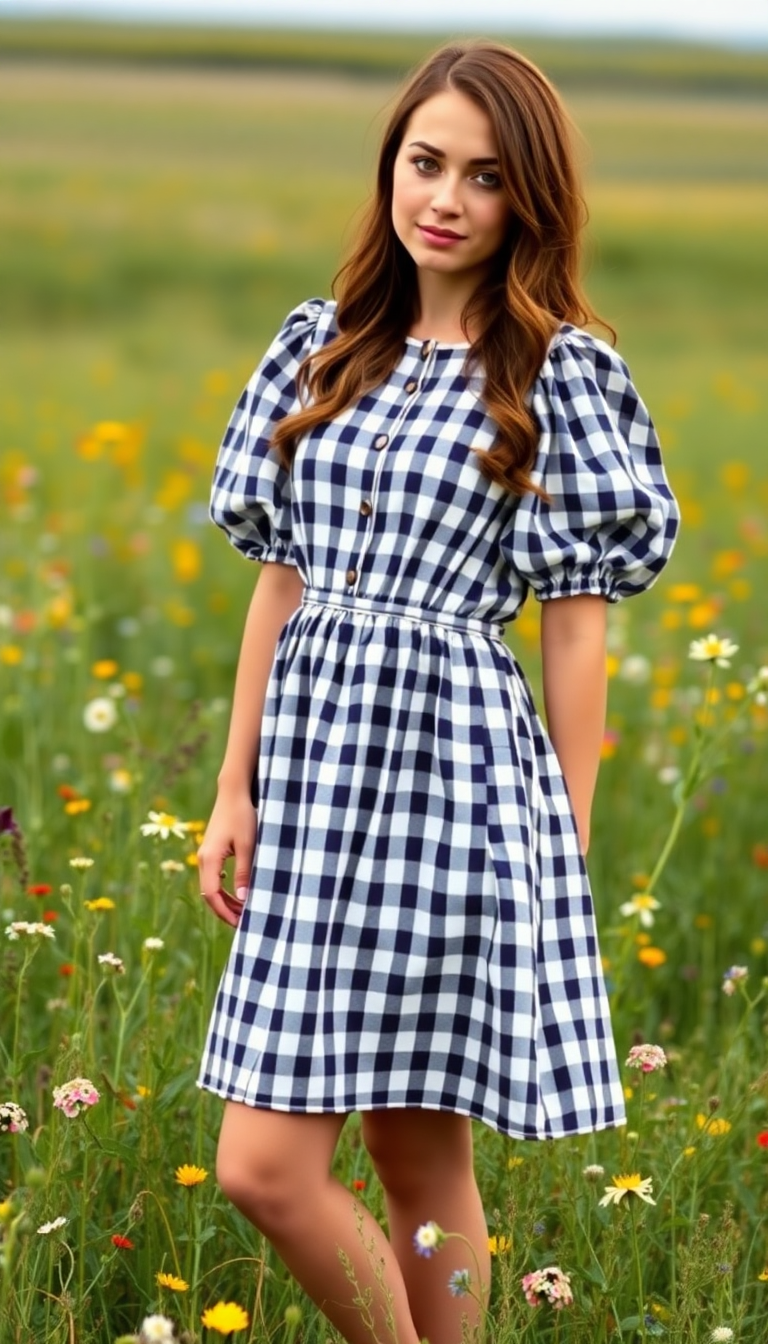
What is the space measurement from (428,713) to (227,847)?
0.29 meters

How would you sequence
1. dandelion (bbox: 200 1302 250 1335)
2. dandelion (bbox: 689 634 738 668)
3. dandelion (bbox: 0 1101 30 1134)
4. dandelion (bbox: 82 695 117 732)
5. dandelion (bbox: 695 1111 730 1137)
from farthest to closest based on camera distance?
dandelion (bbox: 82 695 117 732)
dandelion (bbox: 689 634 738 668)
dandelion (bbox: 695 1111 730 1137)
dandelion (bbox: 0 1101 30 1134)
dandelion (bbox: 200 1302 250 1335)

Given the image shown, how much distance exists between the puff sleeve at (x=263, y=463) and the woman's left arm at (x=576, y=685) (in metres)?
0.32

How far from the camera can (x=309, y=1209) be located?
187 cm

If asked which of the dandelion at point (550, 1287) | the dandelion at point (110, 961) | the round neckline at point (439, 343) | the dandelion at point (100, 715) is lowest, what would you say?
the dandelion at point (550, 1287)

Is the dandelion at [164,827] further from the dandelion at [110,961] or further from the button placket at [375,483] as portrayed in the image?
the button placket at [375,483]

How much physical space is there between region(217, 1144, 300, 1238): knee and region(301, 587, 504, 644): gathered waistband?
0.57m

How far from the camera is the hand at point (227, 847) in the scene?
6.86 feet

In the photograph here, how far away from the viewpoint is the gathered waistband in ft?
6.58

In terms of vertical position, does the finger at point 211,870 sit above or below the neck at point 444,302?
below

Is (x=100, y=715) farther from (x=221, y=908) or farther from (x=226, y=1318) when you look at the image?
(x=226, y=1318)

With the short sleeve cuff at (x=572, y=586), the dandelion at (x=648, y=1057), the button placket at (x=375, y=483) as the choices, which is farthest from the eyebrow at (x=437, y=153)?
the dandelion at (x=648, y=1057)

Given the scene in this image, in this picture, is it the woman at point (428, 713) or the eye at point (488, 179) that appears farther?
the eye at point (488, 179)

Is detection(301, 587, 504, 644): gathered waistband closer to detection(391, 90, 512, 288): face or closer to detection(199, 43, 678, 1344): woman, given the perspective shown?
detection(199, 43, 678, 1344): woman

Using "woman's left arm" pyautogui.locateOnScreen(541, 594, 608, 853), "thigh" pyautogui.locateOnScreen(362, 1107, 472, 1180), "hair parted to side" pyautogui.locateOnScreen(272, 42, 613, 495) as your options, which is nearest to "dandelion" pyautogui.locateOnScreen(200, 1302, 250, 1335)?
"thigh" pyautogui.locateOnScreen(362, 1107, 472, 1180)
